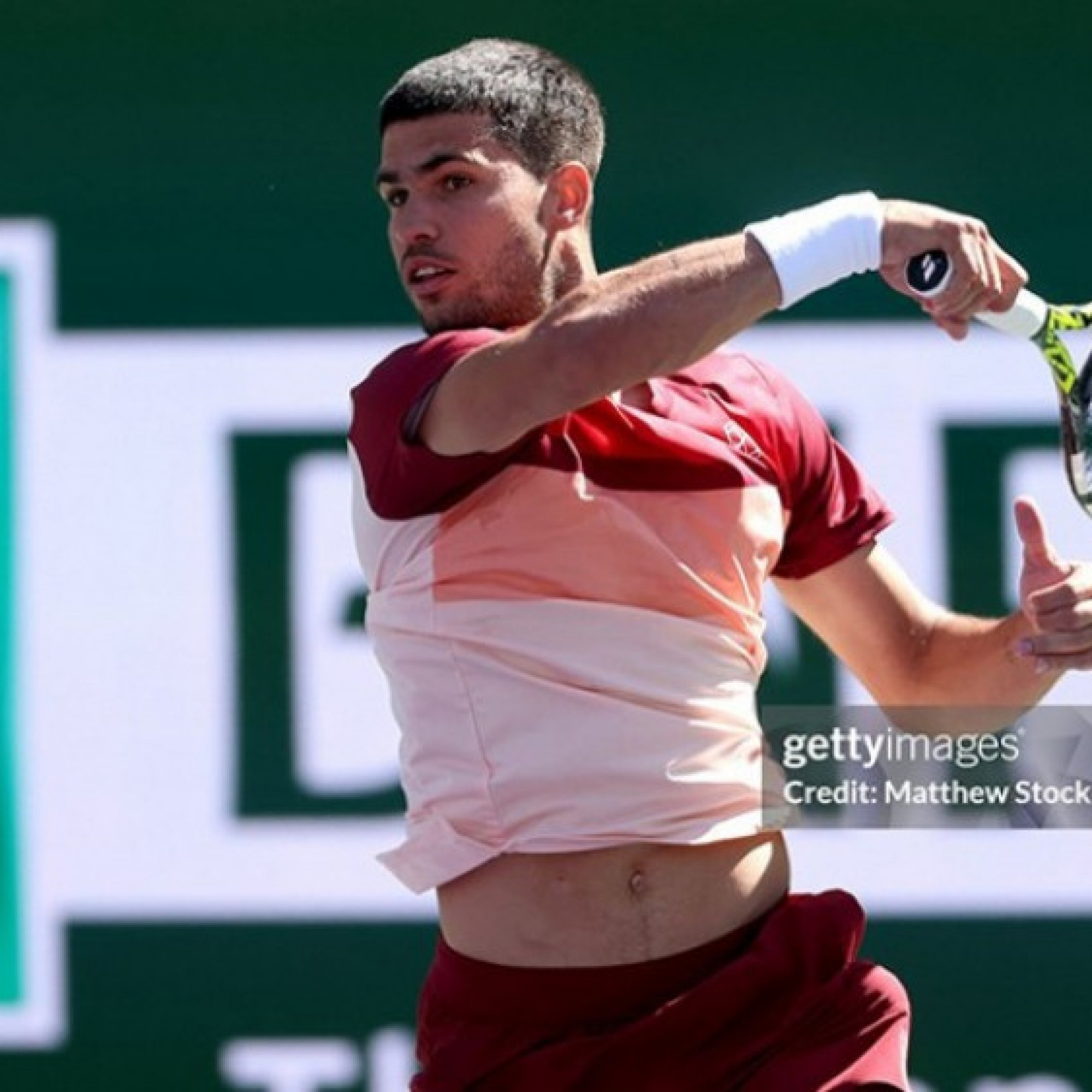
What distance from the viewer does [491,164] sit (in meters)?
2.97

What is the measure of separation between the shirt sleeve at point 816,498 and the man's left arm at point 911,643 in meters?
0.03

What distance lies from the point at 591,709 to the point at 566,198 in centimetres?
61

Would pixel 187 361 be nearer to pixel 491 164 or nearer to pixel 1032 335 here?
pixel 491 164

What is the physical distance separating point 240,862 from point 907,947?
3.32ft

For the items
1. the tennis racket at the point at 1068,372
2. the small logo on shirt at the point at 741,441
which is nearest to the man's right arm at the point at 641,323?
the tennis racket at the point at 1068,372

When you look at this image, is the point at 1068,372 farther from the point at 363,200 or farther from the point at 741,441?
the point at 363,200

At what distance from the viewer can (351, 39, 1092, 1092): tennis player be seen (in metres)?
2.79

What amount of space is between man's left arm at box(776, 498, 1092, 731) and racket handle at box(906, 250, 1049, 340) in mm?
337

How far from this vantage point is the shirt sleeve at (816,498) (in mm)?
3047

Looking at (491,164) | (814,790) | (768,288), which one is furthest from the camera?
(814,790)

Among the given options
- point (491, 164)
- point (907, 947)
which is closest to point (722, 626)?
point (491, 164)

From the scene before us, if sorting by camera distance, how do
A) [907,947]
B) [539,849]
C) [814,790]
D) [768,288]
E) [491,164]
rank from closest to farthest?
1. [768,288]
2. [539,849]
3. [491,164]
4. [814,790]
5. [907,947]

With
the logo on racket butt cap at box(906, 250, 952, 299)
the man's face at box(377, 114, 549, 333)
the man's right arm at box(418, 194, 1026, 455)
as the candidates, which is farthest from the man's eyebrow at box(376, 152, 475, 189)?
the logo on racket butt cap at box(906, 250, 952, 299)

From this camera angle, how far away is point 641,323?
8.40 feet
